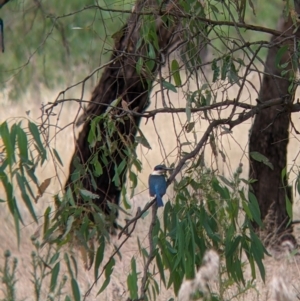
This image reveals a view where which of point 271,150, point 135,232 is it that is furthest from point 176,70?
point 135,232

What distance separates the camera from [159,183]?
291cm

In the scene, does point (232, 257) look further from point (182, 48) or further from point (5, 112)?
point (5, 112)

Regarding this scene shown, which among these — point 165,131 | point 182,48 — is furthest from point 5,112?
point 182,48

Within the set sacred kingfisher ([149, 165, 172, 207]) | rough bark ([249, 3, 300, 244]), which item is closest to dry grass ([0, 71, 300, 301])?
sacred kingfisher ([149, 165, 172, 207])

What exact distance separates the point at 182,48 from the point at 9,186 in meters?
1.40

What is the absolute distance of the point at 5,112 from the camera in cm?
967

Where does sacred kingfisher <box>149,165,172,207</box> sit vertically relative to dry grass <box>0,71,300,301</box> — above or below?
below

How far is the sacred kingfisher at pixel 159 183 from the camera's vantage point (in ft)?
9.34

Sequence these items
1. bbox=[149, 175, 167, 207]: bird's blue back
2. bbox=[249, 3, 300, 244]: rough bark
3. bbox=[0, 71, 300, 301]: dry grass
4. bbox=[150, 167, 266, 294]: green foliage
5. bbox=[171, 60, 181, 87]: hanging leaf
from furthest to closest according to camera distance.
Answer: bbox=[249, 3, 300, 244]: rough bark
bbox=[0, 71, 300, 301]: dry grass
bbox=[171, 60, 181, 87]: hanging leaf
bbox=[149, 175, 167, 207]: bird's blue back
bbox=[150, 167, 266, 294]: green foliage

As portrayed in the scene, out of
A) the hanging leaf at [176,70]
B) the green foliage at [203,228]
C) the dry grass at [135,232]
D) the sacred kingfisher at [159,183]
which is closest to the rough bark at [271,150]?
the dry grass at [135,232]

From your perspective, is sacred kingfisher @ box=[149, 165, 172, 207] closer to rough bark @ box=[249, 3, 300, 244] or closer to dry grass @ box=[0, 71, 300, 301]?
dry grass @ box=[0, 71, 300, 301]

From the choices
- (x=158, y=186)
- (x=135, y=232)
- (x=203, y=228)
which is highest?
(x=135, y=232)

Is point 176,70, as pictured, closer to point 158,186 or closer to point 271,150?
point 158,186

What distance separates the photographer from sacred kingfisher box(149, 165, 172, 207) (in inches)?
112
